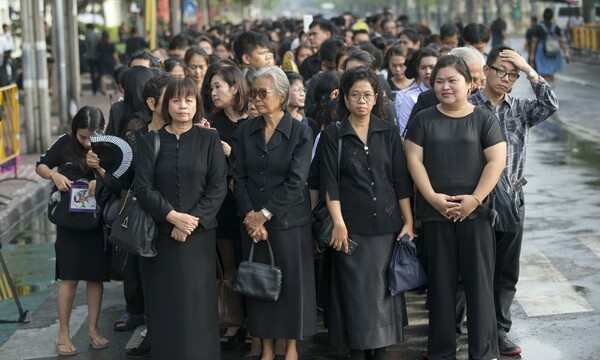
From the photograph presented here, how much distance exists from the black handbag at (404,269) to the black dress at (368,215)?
0.05 metres

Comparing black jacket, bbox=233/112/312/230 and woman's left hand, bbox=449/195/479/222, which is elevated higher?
black jacket, bbox=233/112/312/230

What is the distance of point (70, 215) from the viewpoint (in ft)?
23.3

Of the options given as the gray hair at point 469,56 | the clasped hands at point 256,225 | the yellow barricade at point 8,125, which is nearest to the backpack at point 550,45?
the yellow barricade at point 8,125

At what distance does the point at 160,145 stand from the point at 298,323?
1298 millimetres

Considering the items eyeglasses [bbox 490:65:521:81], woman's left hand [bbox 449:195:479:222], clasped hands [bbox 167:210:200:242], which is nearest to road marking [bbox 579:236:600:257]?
eyeglasses [bbox 490:65:521:81]

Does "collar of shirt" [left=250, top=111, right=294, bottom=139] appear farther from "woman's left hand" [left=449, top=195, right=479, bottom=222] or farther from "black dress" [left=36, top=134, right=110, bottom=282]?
"black dress" [left=36, top=134, right=110, bottom=282]

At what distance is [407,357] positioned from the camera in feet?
22.7

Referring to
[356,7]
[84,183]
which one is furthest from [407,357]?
[356,7]

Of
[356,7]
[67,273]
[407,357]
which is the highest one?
[356,7]

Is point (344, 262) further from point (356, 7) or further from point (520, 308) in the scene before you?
point (356, 7)

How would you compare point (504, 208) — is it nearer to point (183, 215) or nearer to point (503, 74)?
point (503, 74)

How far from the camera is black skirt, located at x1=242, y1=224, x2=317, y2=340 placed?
6.48m

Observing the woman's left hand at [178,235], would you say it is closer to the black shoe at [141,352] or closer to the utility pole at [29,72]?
the black shoe at [141,352]

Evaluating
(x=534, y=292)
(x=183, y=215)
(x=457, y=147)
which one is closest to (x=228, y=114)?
(x=183, y=215)
